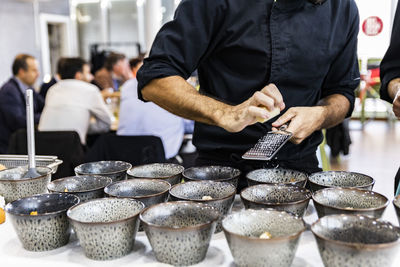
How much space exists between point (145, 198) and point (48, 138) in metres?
2.06

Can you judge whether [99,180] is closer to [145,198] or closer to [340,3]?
[145,198]

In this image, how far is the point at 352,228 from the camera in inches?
34.2

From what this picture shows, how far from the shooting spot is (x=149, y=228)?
2.81 ft

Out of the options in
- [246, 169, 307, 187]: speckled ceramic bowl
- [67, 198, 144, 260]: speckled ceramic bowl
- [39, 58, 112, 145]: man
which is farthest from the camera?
[39, 58, 112, 145]: man

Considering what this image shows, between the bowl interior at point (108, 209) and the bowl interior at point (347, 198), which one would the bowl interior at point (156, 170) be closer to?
the bowl interior at point (108, 209)

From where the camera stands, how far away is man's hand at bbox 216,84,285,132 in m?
1.14

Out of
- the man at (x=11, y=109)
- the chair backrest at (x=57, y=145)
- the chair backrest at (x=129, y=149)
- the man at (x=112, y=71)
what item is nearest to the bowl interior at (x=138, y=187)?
the chair backrest at (x=129, y=149)

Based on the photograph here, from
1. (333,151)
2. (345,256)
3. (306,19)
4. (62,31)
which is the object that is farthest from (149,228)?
(62,31)

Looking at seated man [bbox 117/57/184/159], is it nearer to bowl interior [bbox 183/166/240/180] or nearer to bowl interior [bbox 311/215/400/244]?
bowl interior [bbox 183/166/240/180]

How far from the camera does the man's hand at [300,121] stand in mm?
1323

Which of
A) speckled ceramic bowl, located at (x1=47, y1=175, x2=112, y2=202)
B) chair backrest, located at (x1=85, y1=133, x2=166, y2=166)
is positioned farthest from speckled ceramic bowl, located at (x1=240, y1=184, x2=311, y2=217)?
chair backrest, located at (x1=85, y1=133, x2=166, y2=166)

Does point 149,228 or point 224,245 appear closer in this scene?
point 149,228

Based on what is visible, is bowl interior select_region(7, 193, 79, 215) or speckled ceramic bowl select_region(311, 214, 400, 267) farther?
bowl interior select_region(7, 193, 79, 215)

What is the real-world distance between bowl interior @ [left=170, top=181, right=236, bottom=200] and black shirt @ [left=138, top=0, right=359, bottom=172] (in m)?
0.40
